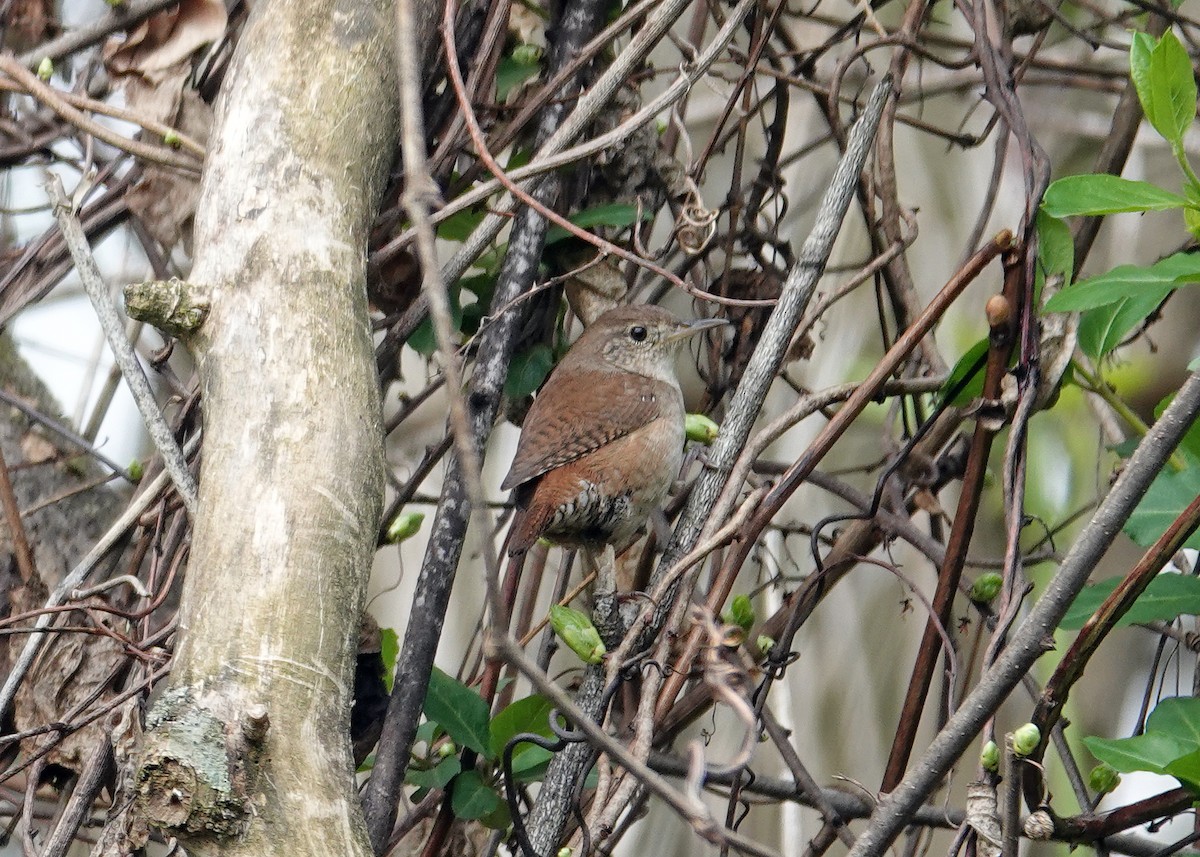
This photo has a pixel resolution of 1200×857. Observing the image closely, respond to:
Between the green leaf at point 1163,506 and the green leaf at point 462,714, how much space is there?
1.09 m

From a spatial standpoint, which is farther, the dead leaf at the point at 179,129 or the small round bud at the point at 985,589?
the dead leaf at the point at 179,129

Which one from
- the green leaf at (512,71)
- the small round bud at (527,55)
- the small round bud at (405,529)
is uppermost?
the small round bud at (527,55)

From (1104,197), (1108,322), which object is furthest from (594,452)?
(1104,197)

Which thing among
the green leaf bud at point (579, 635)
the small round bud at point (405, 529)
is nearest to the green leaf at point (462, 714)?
the green leaf bud at point (579, 635)

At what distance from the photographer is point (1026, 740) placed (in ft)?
4.41

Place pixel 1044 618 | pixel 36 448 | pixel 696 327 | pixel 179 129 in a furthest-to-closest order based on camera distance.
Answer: pixel 36 448
pixel 696 327
pixel 179 129
pixel 1044 618

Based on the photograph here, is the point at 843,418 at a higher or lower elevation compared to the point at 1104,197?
lower

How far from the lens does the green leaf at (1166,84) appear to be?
1604 millimetres

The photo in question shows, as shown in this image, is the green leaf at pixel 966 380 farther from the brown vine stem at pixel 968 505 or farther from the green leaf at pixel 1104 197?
the green leaf at pixel 1104 197

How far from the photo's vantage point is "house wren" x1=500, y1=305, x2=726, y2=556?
259cm

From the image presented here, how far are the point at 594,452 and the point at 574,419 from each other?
0.30ft

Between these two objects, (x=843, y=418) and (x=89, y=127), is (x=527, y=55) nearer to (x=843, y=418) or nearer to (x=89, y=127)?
(x=89, y=127)

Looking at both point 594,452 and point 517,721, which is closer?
point 517,721

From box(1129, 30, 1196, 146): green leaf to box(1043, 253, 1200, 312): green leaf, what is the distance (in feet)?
0.62
